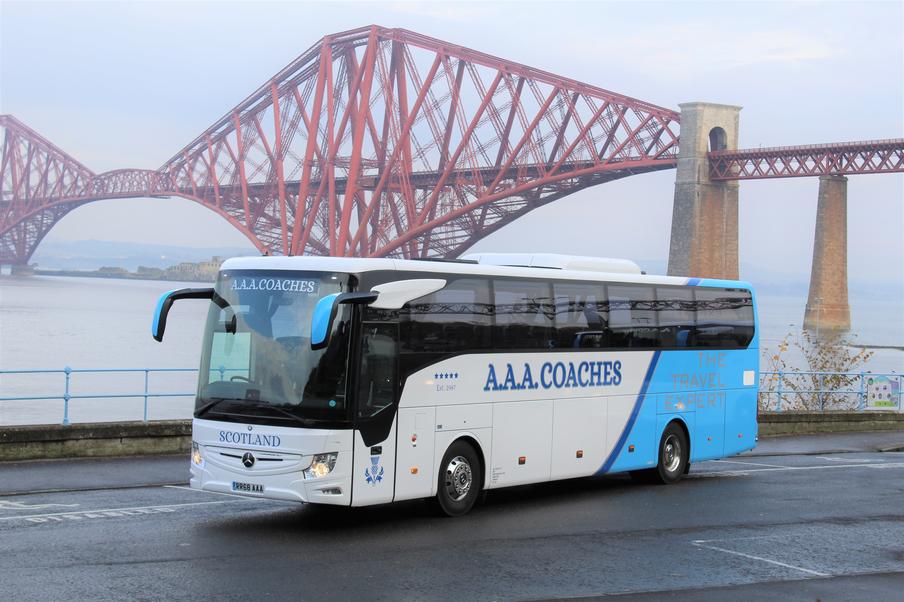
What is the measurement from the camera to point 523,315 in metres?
12.1

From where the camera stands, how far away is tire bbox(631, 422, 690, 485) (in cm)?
1441

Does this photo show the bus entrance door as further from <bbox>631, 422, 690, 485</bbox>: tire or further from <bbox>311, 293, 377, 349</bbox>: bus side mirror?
<bbox>631, 422, 690, 485</bbox>: tire

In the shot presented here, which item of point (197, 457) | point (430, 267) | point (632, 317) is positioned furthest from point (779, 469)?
point (197, 457)

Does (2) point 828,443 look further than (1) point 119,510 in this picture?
Yes

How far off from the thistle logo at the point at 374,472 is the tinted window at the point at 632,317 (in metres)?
3.98

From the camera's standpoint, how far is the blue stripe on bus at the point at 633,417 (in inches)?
527

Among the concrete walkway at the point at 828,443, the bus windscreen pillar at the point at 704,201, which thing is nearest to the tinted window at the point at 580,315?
the concrete walkway at the point at 828,443

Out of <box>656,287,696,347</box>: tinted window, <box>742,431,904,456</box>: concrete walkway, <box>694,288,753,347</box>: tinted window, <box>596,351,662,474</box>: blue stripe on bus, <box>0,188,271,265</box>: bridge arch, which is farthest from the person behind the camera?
<box>0,188,271,265</box>: bridge arch

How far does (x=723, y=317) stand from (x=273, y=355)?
7310 mm

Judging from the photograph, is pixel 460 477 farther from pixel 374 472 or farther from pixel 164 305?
pixel 164 305

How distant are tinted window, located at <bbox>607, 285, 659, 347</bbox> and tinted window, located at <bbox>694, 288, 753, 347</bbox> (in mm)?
1097

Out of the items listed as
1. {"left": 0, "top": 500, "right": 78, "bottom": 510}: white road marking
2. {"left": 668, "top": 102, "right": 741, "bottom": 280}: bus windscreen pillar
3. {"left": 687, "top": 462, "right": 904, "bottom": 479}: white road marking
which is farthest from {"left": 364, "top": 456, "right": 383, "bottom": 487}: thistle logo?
{"left": 668, "top": 102, "right": 741, "bottom": 280}: bus windscreen pillar

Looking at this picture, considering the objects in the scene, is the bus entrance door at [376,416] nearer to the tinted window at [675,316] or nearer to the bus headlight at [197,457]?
the bus headlight at [197,457]

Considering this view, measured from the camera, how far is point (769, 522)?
11594 mm
